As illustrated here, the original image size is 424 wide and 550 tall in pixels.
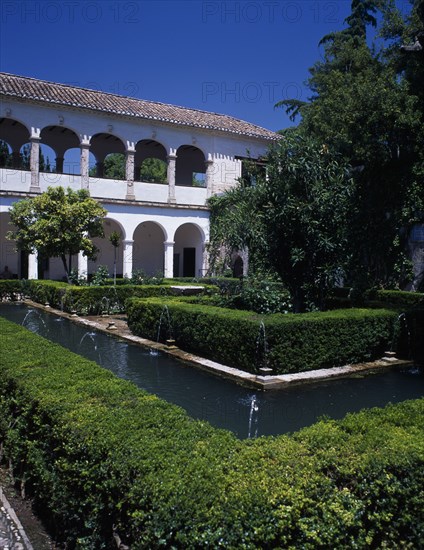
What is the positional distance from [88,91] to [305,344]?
18.8 meters

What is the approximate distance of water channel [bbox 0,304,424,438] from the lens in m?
6.18

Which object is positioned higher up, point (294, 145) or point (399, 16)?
point (399, 16)

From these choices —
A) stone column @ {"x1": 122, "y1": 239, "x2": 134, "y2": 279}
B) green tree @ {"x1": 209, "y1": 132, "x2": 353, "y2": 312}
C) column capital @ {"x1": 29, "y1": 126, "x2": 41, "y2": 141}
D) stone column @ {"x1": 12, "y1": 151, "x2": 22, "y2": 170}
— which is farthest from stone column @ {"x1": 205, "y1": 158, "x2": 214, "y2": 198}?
green tree @ {"x1": 209, "y1": 132, "x2": 353, "y2": 312}

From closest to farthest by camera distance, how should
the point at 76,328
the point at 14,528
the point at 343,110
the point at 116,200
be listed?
the point at 14,528, the point at 76,328, the point at 343,110, the point at 116,200

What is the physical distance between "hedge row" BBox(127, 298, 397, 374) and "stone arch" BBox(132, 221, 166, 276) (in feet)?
54.5

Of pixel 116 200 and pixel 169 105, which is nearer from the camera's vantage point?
pixel 116 200

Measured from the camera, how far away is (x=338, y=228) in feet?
36.5

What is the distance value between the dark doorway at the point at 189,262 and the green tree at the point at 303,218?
14830 millimetres

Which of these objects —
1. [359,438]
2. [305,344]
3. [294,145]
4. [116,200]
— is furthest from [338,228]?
[116,200]

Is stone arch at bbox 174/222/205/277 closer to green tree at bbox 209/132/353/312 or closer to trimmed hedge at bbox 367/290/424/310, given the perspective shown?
trimmed hedge at bbox 367/290/424/310

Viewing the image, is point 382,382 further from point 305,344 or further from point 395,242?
point 395,242

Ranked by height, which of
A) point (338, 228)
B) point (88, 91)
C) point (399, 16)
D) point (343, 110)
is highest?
point (399, 16)

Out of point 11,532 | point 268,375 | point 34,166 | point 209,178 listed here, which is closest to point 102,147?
point 34,166

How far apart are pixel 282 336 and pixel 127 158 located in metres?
16.7
